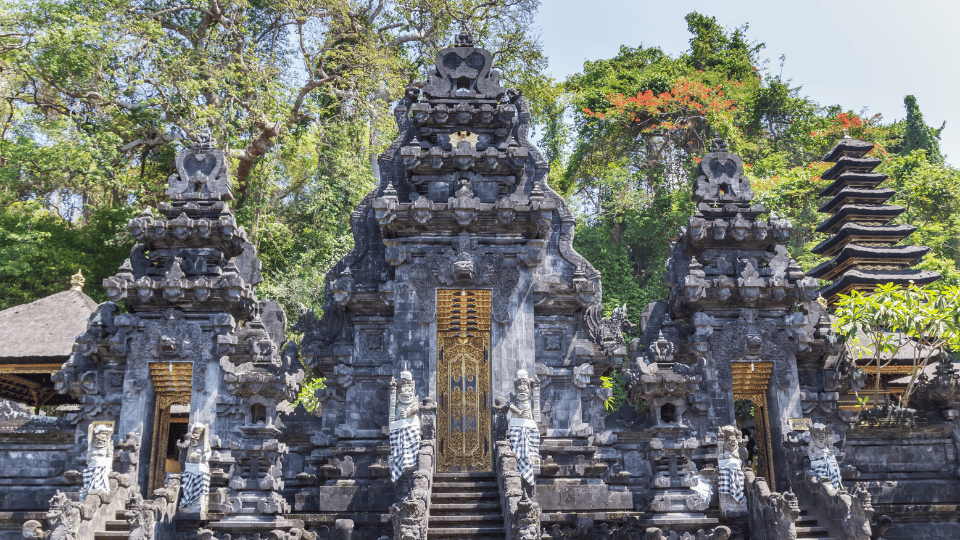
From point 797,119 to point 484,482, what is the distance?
75.1 feet

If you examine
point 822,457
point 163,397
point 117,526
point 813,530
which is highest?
point 163,397

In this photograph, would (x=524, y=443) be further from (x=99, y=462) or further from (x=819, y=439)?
(x=99, y=462)

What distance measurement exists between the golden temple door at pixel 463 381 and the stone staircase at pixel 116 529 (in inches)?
210

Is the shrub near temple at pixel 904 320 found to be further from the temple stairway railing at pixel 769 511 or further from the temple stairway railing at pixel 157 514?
the temple stairway railing at pixel 157 514

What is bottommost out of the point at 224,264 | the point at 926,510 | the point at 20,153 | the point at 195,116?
the point at 926,510

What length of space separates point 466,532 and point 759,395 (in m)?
7.92

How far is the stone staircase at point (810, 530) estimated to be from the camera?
12.4 meters

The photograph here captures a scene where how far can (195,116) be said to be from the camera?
22984mm

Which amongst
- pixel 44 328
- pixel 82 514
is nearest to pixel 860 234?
pixel 82 514

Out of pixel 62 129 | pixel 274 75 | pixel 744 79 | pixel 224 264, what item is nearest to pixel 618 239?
pixel 744 79

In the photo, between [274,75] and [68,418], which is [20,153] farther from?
[68,418]

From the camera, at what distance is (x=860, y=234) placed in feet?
71.1

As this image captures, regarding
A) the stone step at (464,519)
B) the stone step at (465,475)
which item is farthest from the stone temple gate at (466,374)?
the stone step at (464,519)

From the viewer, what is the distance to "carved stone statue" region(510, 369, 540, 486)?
464 inches
